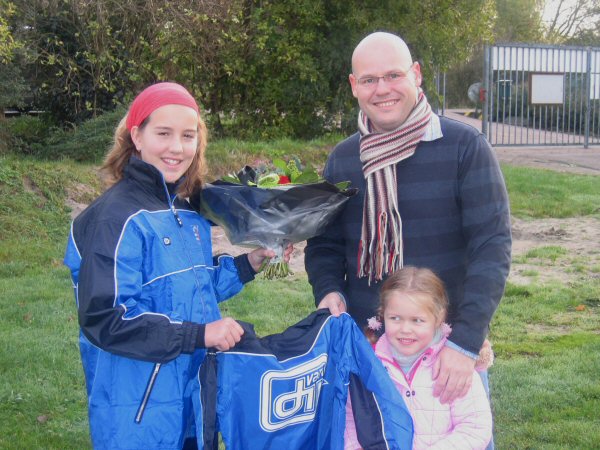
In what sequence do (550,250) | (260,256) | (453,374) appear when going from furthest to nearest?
(550,250), (260,256), (453,374)

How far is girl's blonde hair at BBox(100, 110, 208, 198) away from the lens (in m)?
2.96

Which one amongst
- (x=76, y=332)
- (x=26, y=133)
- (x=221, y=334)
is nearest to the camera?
(x=221, y=334)

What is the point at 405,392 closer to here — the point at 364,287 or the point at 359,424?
the point at 359,424

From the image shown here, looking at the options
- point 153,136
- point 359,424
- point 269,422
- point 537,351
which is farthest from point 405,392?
point 537,351

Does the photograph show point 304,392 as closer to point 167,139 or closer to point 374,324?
point 374,324

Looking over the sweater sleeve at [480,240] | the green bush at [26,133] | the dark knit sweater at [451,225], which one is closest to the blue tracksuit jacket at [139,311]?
the dark knit sweater at [451,225]

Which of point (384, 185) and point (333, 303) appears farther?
point (333, 303)

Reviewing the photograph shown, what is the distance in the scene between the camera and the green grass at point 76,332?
4.71 meters

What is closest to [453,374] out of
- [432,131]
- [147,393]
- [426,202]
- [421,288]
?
[421,288]

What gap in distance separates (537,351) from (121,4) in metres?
8.82

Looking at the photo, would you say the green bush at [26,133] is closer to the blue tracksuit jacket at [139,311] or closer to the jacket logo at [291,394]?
the blue tracksuit jacket at [139,311]

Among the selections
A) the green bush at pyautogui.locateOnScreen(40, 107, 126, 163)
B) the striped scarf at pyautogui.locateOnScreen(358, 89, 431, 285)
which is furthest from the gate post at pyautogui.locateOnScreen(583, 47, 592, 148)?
the striped scarf at pyautogui.locateOnScreen(358, 89, 431, 285)

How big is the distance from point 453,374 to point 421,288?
1.07 ft

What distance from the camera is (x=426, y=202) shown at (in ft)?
9.70
